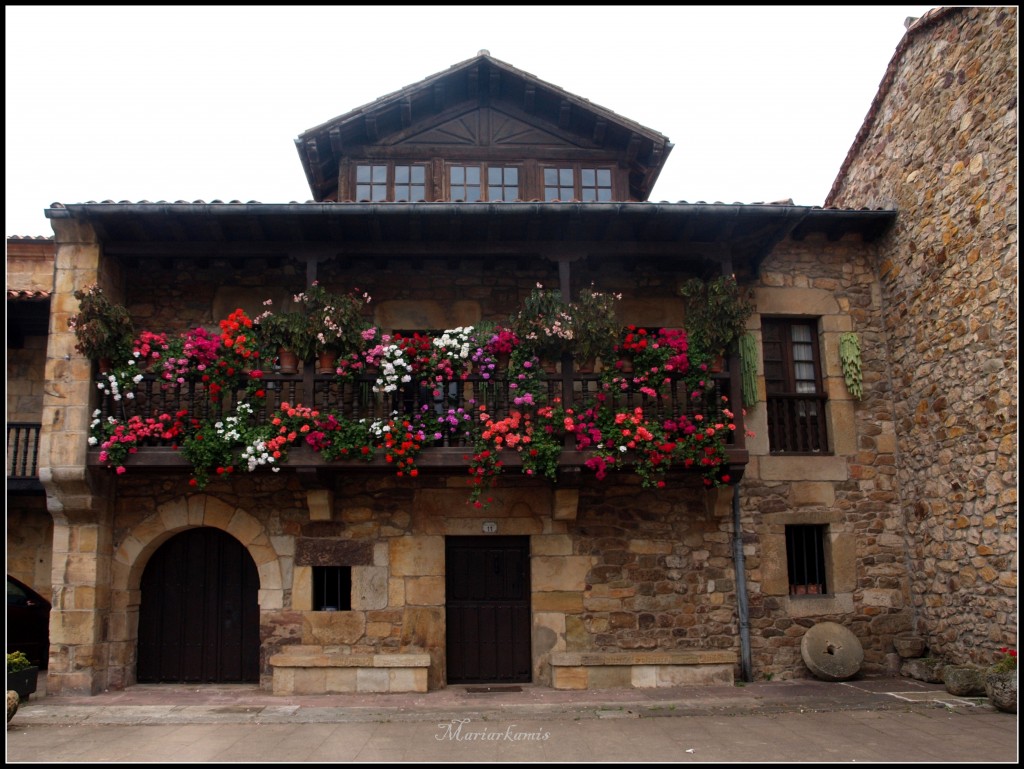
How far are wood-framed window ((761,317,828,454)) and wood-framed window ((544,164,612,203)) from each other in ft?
9.29

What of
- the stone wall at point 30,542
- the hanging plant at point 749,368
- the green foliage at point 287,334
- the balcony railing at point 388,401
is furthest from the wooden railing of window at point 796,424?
the stone wall at point 30,542

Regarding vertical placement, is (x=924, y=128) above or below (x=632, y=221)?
above

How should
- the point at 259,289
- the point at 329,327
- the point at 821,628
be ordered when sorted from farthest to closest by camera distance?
the point at 259,289 < the point at 821,628 < the point at 329,327

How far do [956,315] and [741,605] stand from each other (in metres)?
3.98

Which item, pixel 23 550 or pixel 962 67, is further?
pixel 23 550

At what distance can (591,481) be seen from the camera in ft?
31.9

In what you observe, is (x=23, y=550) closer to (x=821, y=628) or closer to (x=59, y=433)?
(x=59, y=433)

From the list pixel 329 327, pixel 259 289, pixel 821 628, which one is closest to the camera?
pixel 329 327

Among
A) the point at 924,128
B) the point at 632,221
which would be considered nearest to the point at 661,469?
the point at 632,221

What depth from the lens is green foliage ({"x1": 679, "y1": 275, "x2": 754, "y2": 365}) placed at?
358 inches

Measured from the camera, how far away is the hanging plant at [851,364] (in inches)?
400

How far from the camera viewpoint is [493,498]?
9.69 m

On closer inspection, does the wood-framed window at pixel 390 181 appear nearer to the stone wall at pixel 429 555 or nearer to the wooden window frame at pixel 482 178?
the wooden window frame at pixel 482 178

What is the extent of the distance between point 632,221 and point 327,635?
18.8ft
